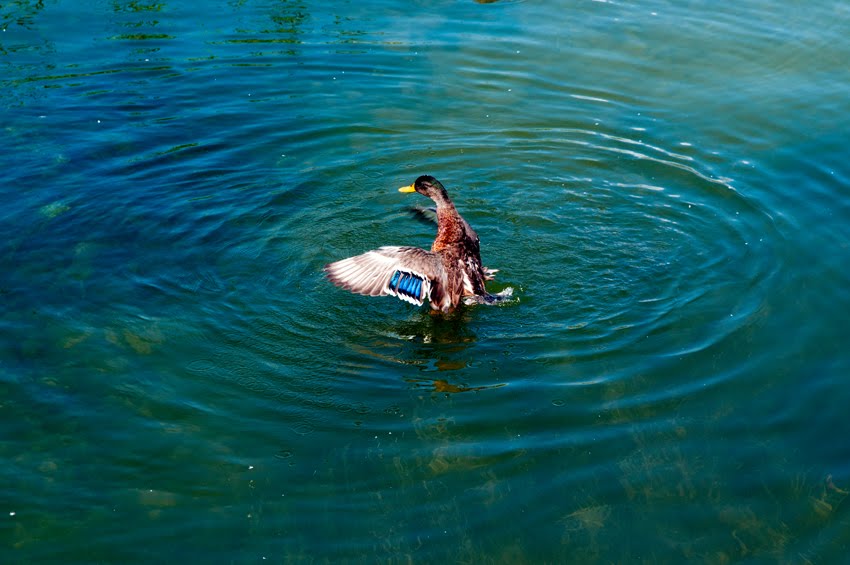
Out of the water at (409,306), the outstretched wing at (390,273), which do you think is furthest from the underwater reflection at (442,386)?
the outstretched wing at (390,273)

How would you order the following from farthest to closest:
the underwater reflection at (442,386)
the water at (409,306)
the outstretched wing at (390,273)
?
the outstretched wing at (390,273) < the underwater reflection at (442,386) < the water at (409,306)

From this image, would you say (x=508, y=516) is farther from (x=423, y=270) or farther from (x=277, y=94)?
(x=277, y=94)

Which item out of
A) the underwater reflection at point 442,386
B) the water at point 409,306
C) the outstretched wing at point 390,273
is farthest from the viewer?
the outstretched wing at point 390,273

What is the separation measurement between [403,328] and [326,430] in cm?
190

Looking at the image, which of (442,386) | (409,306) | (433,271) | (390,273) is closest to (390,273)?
(390,273)

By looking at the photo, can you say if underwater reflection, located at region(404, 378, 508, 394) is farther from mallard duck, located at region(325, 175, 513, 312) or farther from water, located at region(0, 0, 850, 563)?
mallard duck, located at region(325, 175, 513, 312)

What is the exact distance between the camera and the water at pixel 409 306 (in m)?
6.17

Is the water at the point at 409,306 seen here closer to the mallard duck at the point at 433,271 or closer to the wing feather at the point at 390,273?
the mallard duck at the point at 433,271

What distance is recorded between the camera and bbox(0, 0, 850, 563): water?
617cm

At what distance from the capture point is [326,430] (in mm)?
6891

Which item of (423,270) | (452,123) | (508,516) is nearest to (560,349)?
(423,270)

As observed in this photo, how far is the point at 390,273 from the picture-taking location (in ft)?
27.2

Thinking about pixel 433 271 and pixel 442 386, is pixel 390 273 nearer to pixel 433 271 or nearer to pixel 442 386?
pixel 433 271

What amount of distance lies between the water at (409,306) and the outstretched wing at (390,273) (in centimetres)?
42
